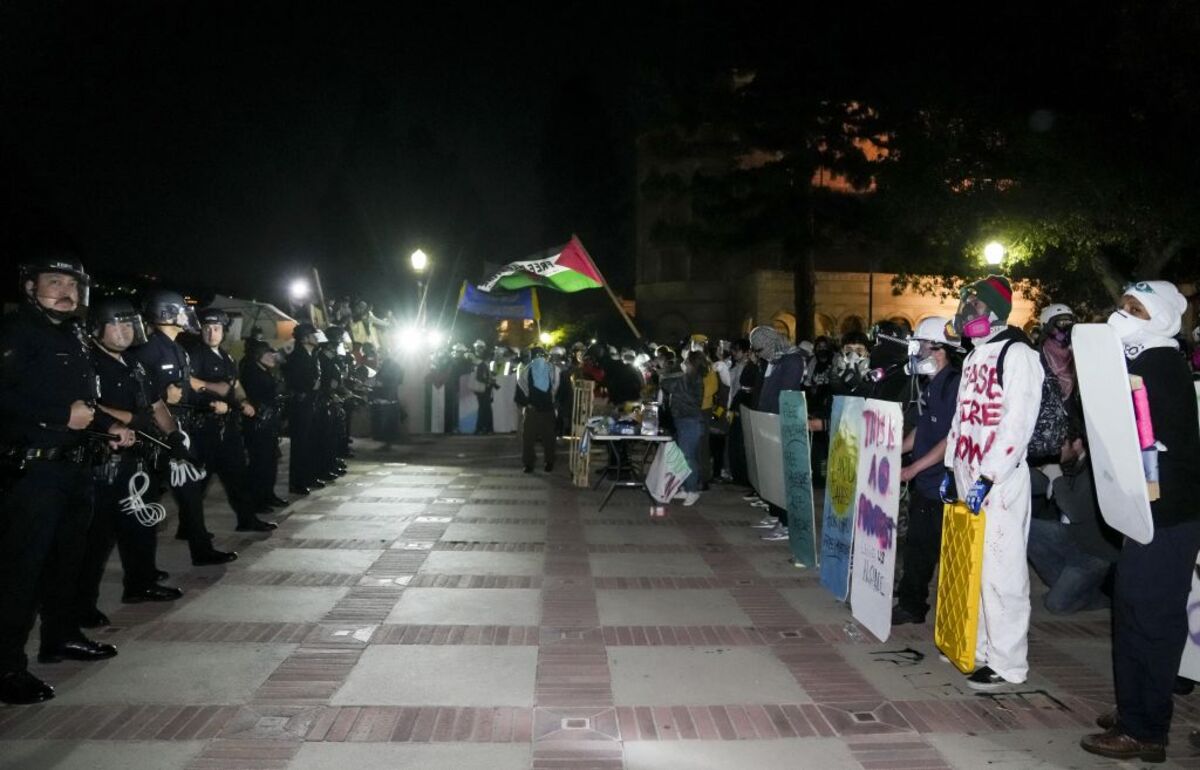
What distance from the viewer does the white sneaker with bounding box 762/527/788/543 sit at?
9461mm

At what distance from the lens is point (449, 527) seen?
9.90 meters

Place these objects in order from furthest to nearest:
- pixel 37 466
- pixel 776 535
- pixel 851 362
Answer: pixel 851 362
pixel 776 535
pixel 37 466

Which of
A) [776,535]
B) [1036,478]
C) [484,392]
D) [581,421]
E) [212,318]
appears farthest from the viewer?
[484,392]

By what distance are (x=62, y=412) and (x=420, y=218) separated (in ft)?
202

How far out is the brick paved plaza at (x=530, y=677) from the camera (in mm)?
4332

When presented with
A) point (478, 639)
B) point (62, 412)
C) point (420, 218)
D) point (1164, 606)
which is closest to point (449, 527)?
point (478, 639)

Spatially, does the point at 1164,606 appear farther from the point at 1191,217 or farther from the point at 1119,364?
the point at 1191,217

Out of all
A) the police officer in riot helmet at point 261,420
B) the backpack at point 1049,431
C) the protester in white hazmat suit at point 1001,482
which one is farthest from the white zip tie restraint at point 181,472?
the backpack at point 1049,431

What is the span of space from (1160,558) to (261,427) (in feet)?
27.7

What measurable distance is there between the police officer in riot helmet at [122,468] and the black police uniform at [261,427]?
2988 millimetres

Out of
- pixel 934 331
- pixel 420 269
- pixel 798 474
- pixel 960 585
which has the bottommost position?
pixel 960 585

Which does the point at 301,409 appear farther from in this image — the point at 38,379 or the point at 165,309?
the point at 38,379

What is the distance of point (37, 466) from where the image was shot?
5031mm

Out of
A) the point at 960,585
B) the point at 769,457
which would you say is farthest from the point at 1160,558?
the point at 769,457
